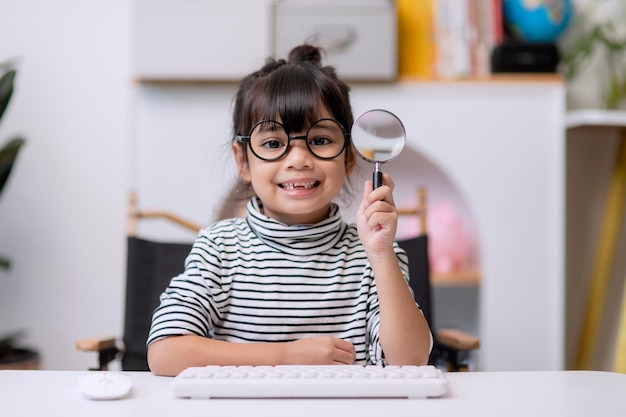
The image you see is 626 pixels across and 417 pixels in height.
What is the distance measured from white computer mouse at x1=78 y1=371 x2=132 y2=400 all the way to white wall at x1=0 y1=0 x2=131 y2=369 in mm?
1932

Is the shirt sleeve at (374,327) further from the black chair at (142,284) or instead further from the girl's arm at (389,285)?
the black chair at (142,284)

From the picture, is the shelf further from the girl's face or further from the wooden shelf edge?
Answer: the girl's face

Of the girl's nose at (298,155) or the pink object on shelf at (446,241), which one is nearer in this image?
the girl's nose at (298,155)

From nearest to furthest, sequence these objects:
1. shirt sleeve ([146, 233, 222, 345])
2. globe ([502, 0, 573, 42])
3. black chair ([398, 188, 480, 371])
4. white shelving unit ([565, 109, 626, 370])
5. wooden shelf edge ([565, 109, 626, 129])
→ shirt sleeve ([146, 233, 222, 345]) < black chair ([398, 188, 480, 371]) < wooden shelf edge ([565, 109, 626, 129]) < globe ([502, 0, 573, 42]) < white shelving unit ([565, 109, 626, 370])

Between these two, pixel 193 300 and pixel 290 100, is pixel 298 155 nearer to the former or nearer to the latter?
pixel 290 100

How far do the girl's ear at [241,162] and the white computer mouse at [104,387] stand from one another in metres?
0.56

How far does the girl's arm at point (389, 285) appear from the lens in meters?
1.01

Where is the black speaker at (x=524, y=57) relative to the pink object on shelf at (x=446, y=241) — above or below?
above

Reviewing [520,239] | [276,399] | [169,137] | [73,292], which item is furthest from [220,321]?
[73,292]

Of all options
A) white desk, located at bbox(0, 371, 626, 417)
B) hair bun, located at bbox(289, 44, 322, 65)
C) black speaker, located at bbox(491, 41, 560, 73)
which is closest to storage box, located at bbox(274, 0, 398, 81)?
black speaker, located at bbox(491, 41, 560, 73)

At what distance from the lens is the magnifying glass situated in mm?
1026

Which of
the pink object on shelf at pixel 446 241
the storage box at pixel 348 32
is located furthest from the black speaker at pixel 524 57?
the pink object on shelf at pixel 446 241

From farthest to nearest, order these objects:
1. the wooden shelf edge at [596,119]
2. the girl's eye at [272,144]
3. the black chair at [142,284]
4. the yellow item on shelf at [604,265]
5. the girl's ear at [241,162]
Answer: the yellow item on shelf at [604,265] < the wooden shelf edge at [596,119] < the black chair at [142,284] < the girl's ear at [241,162] < the girl's eye at [272,144]

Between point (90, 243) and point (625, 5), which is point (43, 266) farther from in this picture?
point (625, 5)
